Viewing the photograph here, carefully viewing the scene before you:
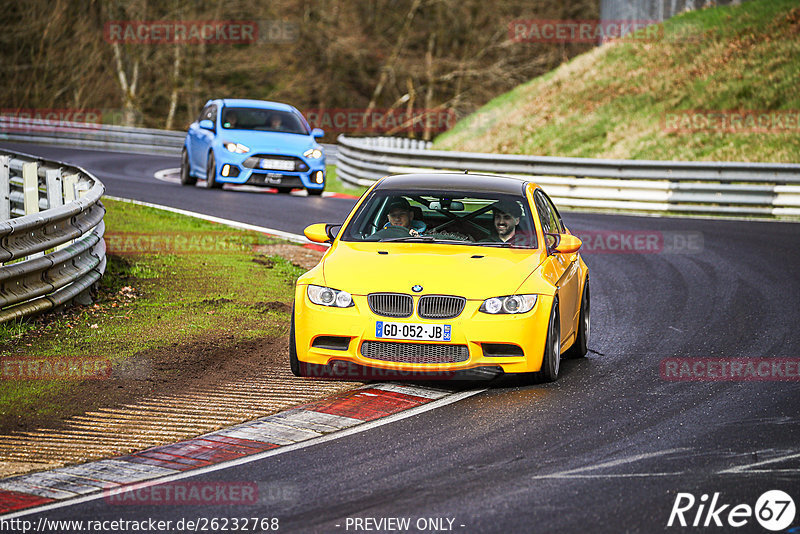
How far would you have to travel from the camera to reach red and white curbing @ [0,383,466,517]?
5945 millimetres

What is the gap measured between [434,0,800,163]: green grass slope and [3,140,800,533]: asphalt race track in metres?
18.1

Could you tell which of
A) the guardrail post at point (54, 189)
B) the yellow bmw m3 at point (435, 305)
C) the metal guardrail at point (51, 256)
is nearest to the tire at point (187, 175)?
the guardrail post at point (54, 189)

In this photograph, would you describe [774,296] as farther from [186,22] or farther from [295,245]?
[186,22]

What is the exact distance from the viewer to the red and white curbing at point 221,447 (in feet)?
19.5

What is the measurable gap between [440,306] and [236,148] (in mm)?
14817

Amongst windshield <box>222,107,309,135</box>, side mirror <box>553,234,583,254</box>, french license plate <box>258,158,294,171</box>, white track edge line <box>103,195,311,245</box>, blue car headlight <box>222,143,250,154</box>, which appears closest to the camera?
side mirror <box>553,234,583,254</box>

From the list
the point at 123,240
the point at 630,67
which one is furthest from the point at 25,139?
the point at 123,240

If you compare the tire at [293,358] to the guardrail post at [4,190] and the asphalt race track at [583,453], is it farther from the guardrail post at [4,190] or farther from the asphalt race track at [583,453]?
the guardrail post at [4,190]

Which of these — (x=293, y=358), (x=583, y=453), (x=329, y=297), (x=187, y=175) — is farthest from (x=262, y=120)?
(x=583, y=453)

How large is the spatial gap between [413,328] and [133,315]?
3.78 m

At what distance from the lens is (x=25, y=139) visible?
3809 cm

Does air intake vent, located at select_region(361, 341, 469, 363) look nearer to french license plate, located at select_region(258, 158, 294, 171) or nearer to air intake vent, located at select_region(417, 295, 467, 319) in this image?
air intake vent, located at select_region(417, 295, 467, 319)

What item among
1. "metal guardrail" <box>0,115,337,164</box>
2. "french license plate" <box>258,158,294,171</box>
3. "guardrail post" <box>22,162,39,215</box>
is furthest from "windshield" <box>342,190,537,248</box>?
"metal guardrail" <box>0,115,337,164</box>

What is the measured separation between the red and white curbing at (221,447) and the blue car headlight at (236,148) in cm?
1445
